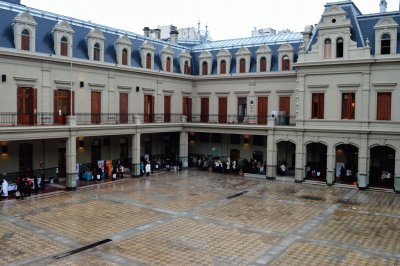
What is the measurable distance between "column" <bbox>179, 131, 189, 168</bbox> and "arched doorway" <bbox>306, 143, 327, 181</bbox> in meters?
11.5

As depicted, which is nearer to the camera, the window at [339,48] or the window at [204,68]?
the window at [339,48]

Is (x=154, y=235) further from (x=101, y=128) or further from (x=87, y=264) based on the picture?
(x=101, y=128)

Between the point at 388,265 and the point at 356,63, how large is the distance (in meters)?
17.9

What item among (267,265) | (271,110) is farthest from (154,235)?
(271,110)

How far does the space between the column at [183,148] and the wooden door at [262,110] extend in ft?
23.8

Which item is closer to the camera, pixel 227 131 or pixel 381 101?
pixel 381 101

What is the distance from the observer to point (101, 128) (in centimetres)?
2922

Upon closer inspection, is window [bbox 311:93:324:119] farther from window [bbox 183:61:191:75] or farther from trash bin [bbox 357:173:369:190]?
window [bbox 183:61:191:75]

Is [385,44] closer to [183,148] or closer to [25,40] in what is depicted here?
[183,148]

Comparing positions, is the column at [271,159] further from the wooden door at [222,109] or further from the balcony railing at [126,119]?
the wooden door at [222,109]

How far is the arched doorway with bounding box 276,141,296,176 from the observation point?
1356 inches

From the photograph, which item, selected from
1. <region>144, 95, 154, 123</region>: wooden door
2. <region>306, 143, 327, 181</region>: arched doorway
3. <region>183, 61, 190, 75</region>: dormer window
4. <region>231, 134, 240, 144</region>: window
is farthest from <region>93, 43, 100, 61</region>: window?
<region>306, 143, 327, 181</region>: arched doorway

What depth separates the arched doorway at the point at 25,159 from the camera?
27281 mm

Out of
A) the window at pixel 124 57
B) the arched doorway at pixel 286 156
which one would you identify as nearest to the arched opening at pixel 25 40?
the window at pixel 124 57
